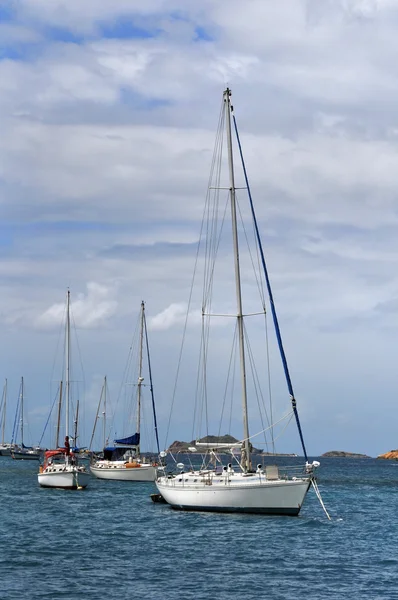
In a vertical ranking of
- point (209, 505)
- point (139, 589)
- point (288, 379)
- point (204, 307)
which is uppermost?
point (204, 307)

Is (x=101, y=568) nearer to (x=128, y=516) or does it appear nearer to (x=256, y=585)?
(x=256, y=585)

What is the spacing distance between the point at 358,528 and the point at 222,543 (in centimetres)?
1261

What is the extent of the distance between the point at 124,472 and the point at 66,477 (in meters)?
14.5

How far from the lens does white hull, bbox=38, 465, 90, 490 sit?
265 ft

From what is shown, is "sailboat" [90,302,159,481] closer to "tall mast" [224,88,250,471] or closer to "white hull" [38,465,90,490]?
"white hull" [38,465,90,490]

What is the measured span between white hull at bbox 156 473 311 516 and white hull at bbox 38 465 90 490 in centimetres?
2824

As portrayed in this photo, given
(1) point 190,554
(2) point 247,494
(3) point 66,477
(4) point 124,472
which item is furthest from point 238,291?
(4) point 124,472

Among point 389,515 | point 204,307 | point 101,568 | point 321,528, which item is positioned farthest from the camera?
point 389,515

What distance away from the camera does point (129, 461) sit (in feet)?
318

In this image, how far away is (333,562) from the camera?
40656mm

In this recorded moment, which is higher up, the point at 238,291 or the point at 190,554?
the point at 238,291

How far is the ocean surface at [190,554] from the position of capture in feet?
111

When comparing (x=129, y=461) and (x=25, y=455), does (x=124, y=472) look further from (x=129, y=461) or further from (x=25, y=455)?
(x=25, y=455)

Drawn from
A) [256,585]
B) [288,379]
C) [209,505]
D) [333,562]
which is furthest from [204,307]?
[256,585]
